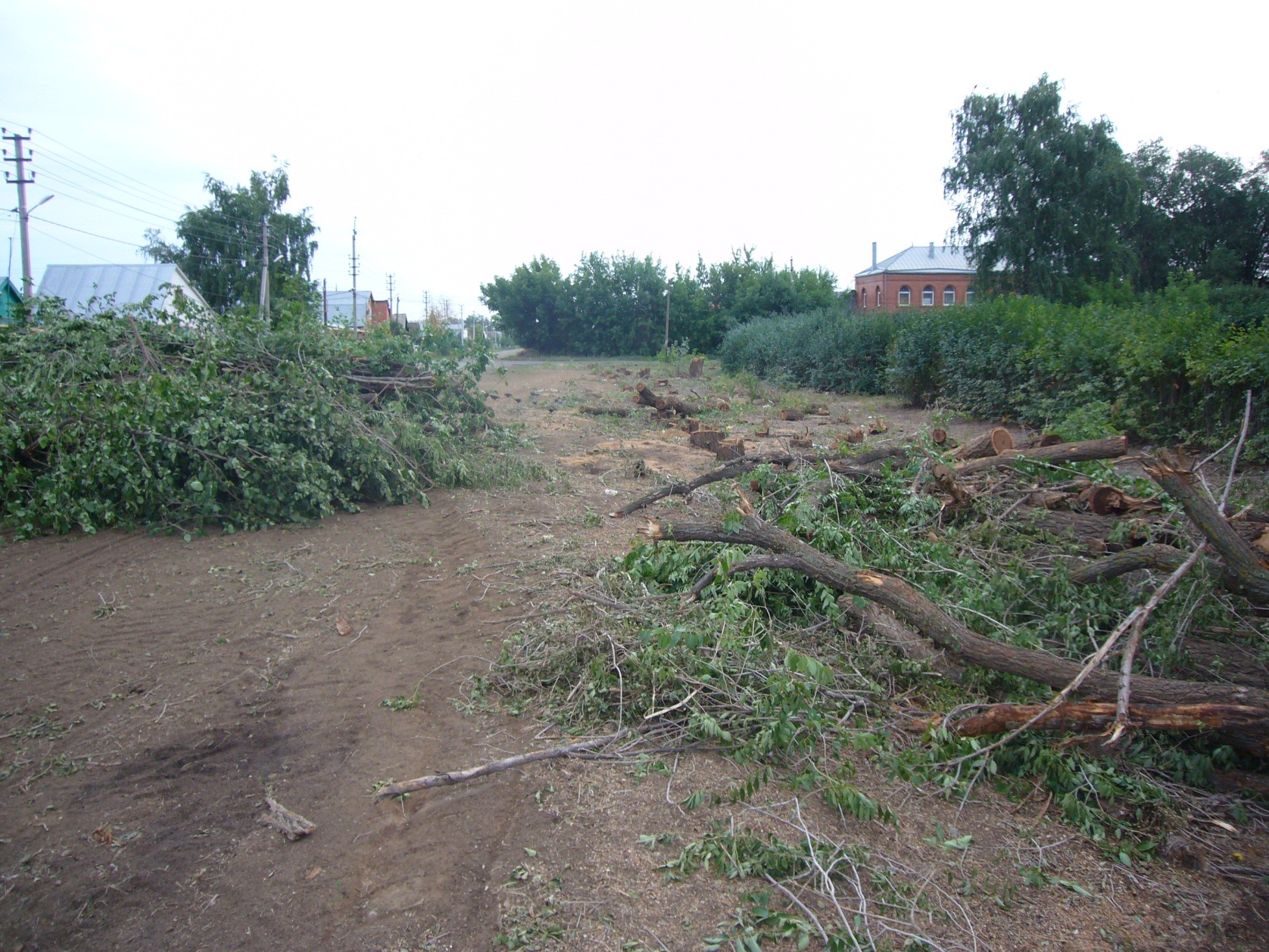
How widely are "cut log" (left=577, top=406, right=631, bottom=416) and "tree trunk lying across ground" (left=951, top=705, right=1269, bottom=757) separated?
1171 cm

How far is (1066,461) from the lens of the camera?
5.59 m

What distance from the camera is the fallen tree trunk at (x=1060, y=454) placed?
5.30m

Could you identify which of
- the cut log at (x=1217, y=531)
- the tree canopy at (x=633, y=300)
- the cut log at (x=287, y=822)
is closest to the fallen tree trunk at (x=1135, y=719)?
the cut log at (x=1217, y=531)

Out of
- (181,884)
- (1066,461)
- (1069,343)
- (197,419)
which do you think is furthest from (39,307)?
(1069,343)

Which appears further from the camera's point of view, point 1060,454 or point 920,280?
point 920,280

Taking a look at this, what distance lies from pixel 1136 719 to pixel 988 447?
3.92 meters

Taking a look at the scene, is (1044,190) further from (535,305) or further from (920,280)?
(535,305)

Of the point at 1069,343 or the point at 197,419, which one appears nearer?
the point at 197,419

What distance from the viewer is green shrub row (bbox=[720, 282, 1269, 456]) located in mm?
8758

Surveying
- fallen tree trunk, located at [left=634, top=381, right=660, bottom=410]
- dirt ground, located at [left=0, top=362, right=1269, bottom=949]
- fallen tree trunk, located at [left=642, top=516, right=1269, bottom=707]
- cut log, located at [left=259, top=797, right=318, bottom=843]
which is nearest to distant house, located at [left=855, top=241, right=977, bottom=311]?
fallen tree trunk, located at [left=634, top=381, right=660, bottom=410]

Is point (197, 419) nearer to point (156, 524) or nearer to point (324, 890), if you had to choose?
point (156, 524)

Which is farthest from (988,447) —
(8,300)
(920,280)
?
(920,280)

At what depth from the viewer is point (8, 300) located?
9.05 metres

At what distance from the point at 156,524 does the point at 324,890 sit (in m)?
4.94
